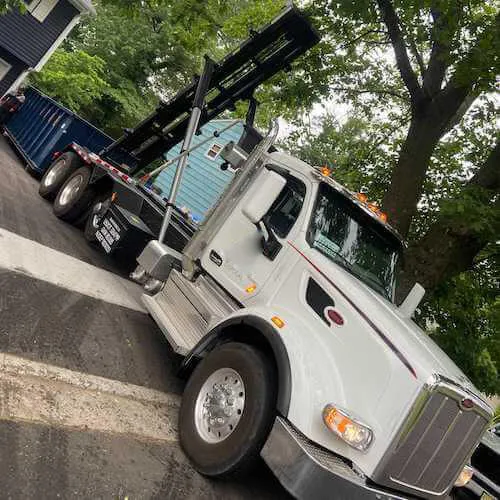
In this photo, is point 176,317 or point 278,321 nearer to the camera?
point 278,321

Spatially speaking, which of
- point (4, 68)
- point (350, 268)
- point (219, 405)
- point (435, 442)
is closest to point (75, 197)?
point (350, 268)

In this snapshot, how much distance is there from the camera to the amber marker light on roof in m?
4.18

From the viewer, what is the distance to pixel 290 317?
435 cm

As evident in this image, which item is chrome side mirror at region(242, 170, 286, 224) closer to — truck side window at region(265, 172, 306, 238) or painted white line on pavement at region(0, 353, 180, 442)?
truck side window at region(265, 172, 306, 238)

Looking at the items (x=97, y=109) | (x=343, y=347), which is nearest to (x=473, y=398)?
(x=343, y=347)

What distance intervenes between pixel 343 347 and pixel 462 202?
450 cm

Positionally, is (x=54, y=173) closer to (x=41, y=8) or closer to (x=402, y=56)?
(x=402, y=56)

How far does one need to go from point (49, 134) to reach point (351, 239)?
860cm

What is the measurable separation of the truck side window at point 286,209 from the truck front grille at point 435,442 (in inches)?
80.0

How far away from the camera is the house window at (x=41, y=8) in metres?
20.1

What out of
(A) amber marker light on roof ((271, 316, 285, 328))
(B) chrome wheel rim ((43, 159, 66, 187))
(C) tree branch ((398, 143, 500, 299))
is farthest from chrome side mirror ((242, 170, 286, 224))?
(B) chrome wheel rim ((43, 159, 66, 187))

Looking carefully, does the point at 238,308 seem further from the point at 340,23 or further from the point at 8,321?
the point at 340,23

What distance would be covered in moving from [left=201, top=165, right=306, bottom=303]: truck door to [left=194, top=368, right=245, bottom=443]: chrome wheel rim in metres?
0.93

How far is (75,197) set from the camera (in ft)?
28.5
